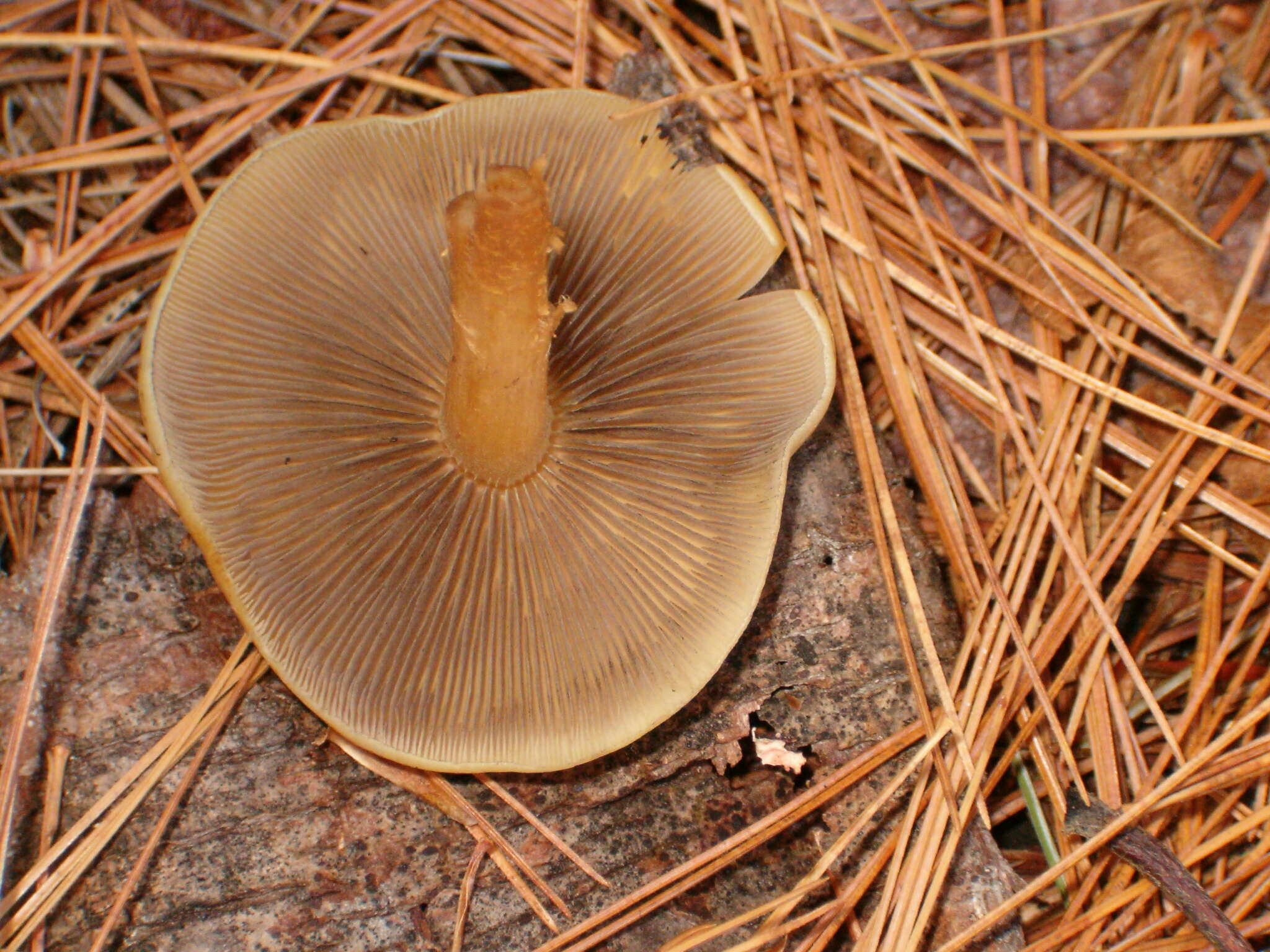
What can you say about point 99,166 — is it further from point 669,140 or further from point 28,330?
point 669,140

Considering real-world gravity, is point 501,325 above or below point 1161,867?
above

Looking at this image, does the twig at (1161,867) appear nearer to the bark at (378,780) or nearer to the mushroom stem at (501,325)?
the bark at (378,780)

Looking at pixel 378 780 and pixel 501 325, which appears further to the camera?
pixel 378 780

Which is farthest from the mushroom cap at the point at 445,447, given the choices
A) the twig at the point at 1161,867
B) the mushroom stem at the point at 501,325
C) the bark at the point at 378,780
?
the twig at the point at 1161,867

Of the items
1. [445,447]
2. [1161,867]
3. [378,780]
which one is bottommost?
[1161,867]

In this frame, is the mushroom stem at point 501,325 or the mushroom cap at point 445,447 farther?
the mushroom cap at point 445,447

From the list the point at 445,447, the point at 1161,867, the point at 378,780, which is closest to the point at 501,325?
the point at 445,447

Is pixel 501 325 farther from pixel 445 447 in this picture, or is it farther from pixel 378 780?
pixel 378 780
